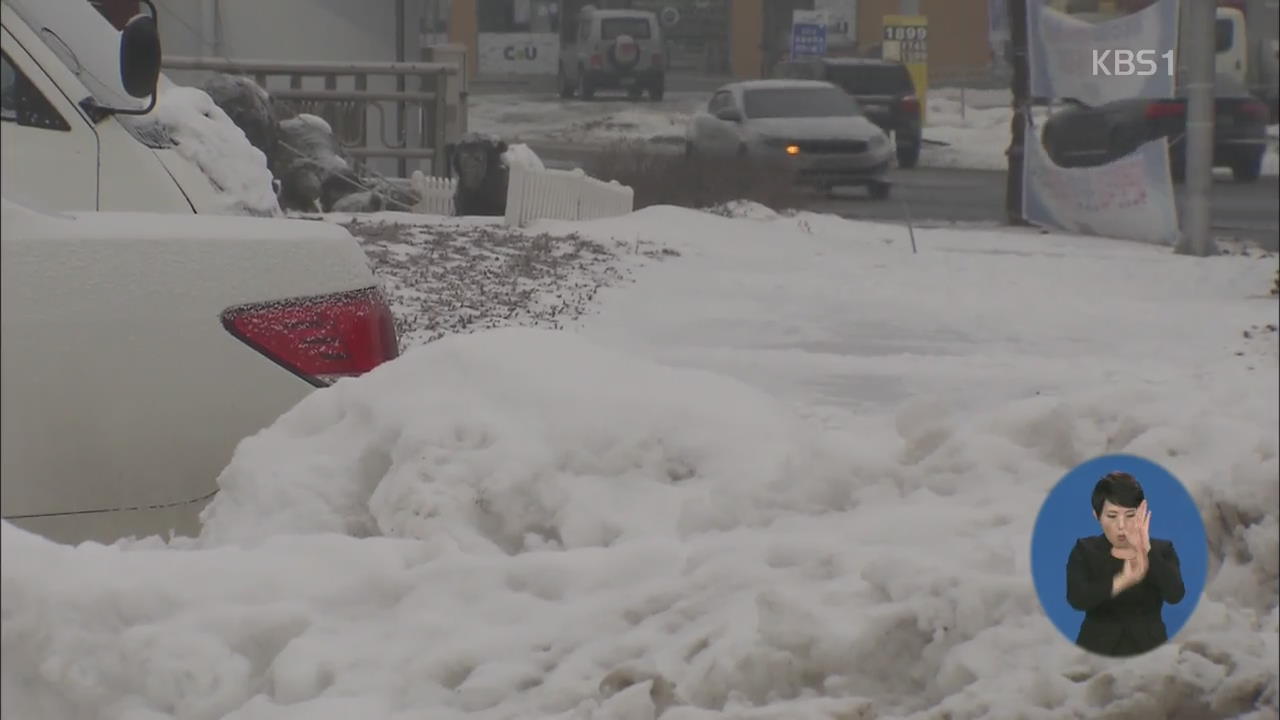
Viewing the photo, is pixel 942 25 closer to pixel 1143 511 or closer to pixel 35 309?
pixel 1143 511

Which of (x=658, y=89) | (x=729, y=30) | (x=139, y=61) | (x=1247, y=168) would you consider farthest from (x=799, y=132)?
(x=139, y=61)

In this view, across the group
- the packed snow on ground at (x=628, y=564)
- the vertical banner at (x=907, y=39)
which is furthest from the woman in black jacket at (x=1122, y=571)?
the vertical banner at (x=907, y=39)

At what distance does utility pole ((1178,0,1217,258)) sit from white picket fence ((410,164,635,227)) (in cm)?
216

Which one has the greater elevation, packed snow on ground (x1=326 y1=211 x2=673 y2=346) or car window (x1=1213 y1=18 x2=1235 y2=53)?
car window (x1=1213 y1=18 x2=1235 y2=53)

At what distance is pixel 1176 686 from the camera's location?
2805 millimetres

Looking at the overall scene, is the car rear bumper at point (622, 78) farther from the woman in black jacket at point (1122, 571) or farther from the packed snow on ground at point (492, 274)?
the woman in black jacket at point (1122, 571)

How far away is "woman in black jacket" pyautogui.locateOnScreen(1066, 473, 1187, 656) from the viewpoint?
7.48 ft

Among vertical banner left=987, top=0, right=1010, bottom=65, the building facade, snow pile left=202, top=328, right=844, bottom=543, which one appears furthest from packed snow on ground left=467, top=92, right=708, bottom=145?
snow pile left=202, top=328, right=844, bottom=543

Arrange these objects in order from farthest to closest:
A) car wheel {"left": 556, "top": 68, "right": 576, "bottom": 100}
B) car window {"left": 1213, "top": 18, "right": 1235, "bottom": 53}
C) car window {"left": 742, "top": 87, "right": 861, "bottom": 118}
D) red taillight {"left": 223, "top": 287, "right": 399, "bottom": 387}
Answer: car window {"left": 742, "top": 87, "right": 861, "bottom": 118} < car wheel {"left": 556, "top": 68, "right": 576, "bottom": 100} < car window {"left": 1213, "top": 18, "right": 1235, "bottom": 53} < red taillight {"left": 223, "top": 287, "right": 399, "bottom": 387}

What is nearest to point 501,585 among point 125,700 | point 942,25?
point 125,700

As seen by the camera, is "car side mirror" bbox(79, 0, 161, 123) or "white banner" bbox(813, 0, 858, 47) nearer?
"car side mirror" bbox(79, 0, 161, 123)

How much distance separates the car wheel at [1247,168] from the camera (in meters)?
4.74

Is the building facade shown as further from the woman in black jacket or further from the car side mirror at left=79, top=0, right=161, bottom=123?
the woman in black jacket

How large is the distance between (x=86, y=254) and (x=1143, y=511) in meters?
1.36
